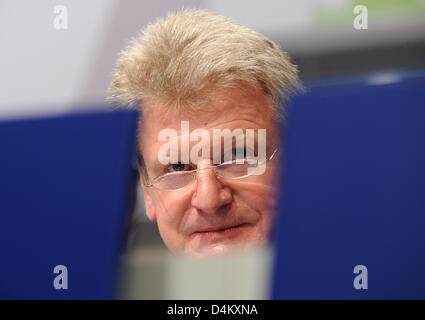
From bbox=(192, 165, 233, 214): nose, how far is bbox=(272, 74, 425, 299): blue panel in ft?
0.45

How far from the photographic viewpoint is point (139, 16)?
4.46ft

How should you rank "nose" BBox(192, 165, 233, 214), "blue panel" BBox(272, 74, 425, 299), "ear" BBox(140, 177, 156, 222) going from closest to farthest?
"blue panel" BBox(272, 74, 425, 299) → "nose" BBox(192, 165, 233, 214) → "ear" BBox(140, 177, 156, 222)

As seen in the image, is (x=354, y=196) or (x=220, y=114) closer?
(x=354, y=196)

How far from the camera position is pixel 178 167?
106 centimetres

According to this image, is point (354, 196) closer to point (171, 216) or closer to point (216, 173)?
point (216, 173)

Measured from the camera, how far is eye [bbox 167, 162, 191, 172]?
41.2 inches

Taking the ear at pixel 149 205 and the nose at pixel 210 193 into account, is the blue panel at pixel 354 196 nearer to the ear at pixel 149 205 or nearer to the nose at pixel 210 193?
the nose at pixel 210 193

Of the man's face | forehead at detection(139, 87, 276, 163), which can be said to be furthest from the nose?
forehead at detection(139, 87, 276, 163)

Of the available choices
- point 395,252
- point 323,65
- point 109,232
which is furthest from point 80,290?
point 323,65

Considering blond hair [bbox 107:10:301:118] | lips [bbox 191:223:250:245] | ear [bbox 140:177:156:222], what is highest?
blond hair [bbox 107:10:301:118]

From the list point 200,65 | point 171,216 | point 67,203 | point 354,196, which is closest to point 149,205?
point 171,216

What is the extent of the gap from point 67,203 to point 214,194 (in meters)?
0.30

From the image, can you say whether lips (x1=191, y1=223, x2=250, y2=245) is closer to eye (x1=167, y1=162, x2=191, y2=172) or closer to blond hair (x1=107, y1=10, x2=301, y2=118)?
eye (x1=167, y1=162, x2=191, y2=172)
